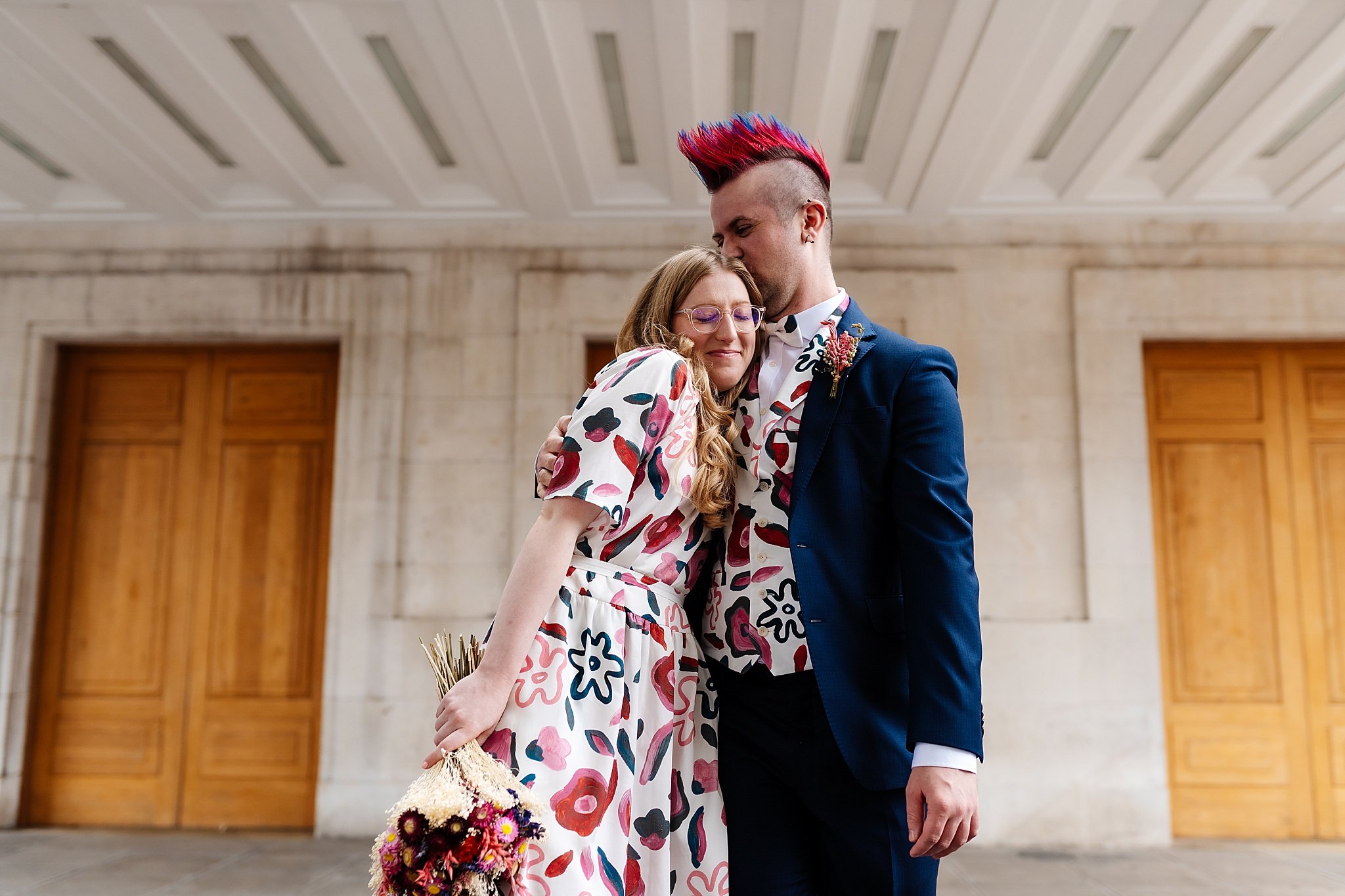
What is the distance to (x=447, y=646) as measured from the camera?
169 cm

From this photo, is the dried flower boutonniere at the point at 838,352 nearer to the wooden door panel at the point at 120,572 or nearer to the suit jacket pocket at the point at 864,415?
the suit jacket pocket at the point at 864,415

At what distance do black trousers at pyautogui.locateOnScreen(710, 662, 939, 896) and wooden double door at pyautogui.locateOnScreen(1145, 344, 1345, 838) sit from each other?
570cm

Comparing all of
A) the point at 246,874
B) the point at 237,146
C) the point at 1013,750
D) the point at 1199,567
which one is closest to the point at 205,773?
the point at 246,874

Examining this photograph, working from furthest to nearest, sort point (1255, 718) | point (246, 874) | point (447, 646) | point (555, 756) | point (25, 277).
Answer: point (25, 277) < point (1255, 718) < point (246, 874) < point (447, 646) < point (555, 756)

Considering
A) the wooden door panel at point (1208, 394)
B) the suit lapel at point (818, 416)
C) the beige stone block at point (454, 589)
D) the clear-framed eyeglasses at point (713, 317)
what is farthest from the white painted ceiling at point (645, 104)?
the suit lapel at point (818, 416)

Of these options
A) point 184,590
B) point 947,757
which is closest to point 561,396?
point 184,590

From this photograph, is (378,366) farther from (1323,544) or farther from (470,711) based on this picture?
(1323,544)

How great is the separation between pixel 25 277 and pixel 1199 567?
8.80 metres

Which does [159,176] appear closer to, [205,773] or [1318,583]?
[205,773]

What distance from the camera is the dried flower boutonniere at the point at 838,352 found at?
183 cm

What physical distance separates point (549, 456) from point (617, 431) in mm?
220

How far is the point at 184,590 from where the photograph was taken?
6.81 meters

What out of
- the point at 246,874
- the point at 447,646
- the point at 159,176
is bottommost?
the point at 246,874

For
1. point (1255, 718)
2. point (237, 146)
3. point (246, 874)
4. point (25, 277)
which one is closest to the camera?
point (246, 874)
